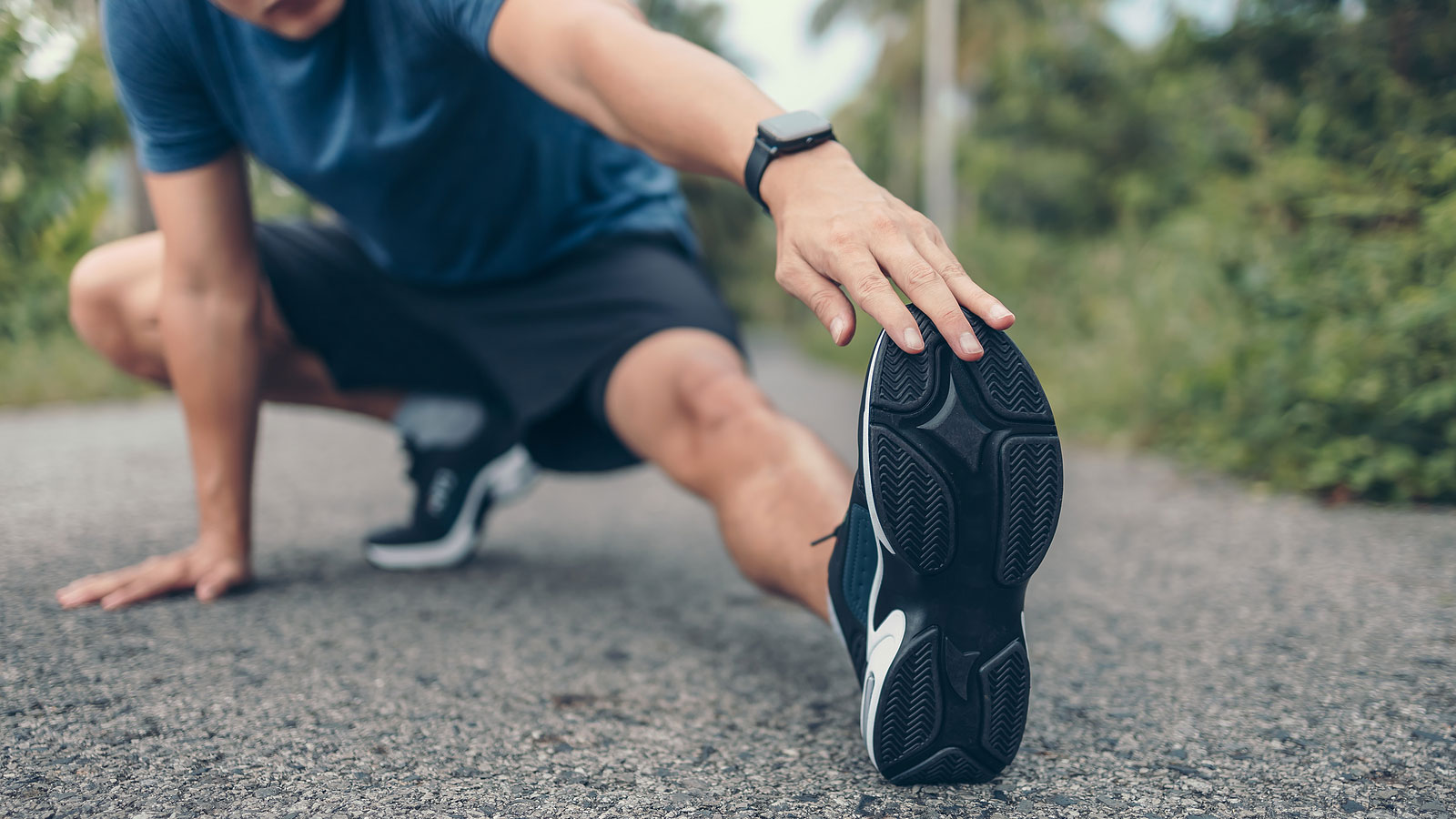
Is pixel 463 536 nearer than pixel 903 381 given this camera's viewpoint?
No

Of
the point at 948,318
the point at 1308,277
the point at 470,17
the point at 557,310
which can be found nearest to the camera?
the point at 948,318

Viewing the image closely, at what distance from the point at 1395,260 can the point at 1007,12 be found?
18.8 metres

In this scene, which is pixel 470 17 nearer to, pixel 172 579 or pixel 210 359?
pixel 210 359

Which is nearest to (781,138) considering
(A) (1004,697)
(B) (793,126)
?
(B) (793,126)

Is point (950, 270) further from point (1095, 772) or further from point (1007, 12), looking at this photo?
point (1007, 12)

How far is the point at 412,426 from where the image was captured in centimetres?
213

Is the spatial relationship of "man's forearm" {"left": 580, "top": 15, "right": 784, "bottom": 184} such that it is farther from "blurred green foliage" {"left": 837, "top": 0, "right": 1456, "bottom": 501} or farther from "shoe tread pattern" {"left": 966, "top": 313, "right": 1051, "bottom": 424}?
"blurred green foliage" {"left": 837, "top": 0, "right": 1456, "bottom": 501}

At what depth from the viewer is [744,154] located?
1.08m

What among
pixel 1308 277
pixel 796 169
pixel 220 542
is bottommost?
pixel 220 542

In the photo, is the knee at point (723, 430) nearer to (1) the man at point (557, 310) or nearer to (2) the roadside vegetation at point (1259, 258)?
(1) the man at point (557, 310)

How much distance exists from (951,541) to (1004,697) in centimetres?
18

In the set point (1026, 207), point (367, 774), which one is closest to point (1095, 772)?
point (367, 774)

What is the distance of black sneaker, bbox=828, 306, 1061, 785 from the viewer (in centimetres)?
95

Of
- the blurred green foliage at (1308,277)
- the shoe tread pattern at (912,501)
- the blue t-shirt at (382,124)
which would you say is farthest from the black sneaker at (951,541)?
the blurred green foliage at (1308,277)
